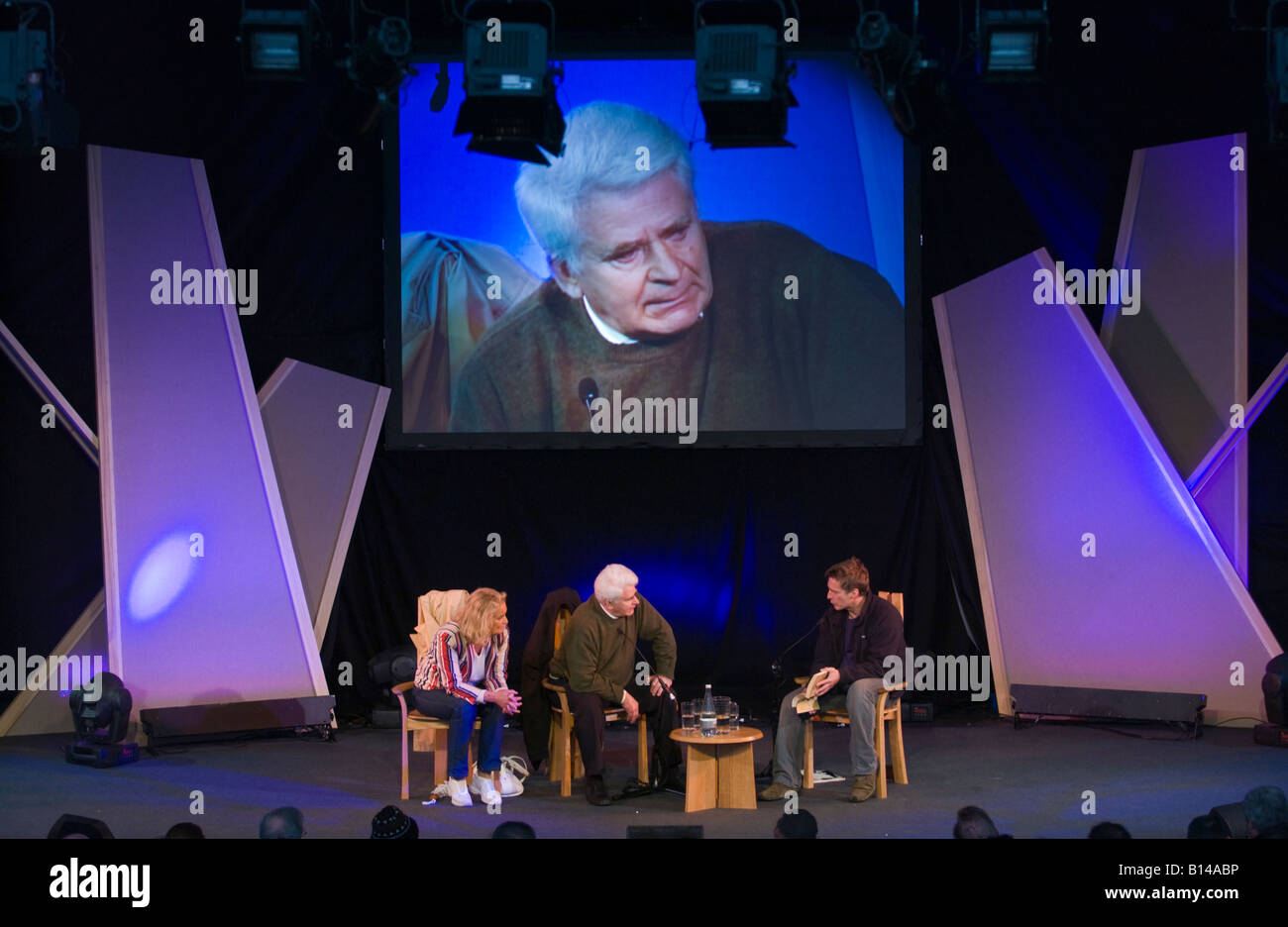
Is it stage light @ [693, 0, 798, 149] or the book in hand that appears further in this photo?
stage light @ [693, 0, 798, 149]

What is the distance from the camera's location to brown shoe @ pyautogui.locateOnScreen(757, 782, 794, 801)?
5535mm

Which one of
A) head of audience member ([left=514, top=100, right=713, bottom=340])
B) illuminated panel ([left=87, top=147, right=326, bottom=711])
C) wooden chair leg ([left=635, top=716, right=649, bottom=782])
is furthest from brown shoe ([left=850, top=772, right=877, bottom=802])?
illuminated panel ([left=87, top=147, right=326, bottom=711])

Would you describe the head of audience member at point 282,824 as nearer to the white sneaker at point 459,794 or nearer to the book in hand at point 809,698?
the white sneaker at point 459,794

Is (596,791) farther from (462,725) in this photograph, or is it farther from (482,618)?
(482,618)

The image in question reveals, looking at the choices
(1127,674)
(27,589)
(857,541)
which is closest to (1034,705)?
(1127,674)

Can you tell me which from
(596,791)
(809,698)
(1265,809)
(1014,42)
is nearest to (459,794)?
(596,791)

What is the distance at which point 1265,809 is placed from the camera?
121 inches

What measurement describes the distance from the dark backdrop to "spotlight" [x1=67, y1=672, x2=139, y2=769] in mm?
1274

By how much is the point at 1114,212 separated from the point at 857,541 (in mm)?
2270

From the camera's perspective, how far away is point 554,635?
6086 millimetres

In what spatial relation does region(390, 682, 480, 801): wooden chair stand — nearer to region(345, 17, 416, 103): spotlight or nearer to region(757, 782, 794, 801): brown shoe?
region(757, 782, 794, 801): brown shoe

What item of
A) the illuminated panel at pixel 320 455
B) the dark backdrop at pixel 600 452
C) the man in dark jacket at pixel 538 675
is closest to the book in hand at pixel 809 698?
the man in dark jacket at pixel 538 675

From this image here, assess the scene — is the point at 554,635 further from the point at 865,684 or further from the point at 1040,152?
the point at 1040,152
